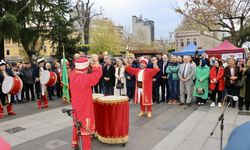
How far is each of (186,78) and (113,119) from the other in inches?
209

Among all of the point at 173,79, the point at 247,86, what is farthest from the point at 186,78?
the point at 247,86

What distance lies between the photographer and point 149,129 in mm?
7688

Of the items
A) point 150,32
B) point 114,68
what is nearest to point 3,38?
point 114,68

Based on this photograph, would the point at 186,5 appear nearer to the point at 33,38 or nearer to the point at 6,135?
the point at 33,38

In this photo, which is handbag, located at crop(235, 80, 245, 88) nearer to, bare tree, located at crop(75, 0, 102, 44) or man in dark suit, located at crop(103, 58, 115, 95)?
man in dark suit, located at crop(103, 58, 115, 95)

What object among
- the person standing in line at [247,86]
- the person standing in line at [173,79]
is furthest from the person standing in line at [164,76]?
the person standing in line at [247,86]

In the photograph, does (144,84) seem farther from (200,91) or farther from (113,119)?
(200,91)

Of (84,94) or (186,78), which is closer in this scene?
(84,94)

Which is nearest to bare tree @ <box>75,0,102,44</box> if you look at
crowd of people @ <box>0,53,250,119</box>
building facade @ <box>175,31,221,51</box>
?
crowd of people @ <box>0,53,250,119</box>

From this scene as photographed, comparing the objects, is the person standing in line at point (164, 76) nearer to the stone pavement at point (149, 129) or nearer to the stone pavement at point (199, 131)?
the stone pavement at point (149, 129)

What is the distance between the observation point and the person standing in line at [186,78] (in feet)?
34.9

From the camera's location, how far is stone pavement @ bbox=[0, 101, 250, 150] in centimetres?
648

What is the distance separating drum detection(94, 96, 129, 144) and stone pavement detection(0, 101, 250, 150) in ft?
0.83

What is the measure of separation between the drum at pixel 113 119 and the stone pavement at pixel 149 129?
252 mm
